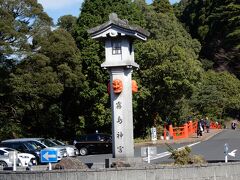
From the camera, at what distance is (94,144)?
39.7 metres

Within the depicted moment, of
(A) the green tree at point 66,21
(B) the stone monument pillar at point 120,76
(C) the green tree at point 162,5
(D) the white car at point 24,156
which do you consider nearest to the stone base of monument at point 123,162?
(B) the stone monument pillar at point 120,76

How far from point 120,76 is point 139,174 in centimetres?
557

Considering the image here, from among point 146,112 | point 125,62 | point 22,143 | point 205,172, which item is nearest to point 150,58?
point 146,112

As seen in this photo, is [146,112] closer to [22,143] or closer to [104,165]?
[22,143]

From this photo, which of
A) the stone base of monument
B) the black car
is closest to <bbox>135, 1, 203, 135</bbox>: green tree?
the black car

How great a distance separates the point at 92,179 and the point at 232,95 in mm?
62543

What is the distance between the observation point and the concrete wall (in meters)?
14.5

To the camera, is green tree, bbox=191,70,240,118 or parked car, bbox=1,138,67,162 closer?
parked car, bbox=1,138,67,162

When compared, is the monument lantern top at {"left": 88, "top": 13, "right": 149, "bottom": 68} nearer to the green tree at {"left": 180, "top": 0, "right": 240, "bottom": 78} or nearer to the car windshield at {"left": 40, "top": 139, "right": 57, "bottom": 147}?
the car windshield at {"left": 40, "top": 139, "right": 57, "bottom": 147}

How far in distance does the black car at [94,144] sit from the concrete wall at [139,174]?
2312 cm

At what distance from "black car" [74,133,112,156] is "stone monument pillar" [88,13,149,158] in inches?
788

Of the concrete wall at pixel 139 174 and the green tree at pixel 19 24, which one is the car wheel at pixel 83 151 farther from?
the concrete wall at pixel 139 174

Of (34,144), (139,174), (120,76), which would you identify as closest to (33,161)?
(34,144)

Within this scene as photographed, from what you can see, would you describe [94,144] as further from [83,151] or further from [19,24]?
[19,24]
